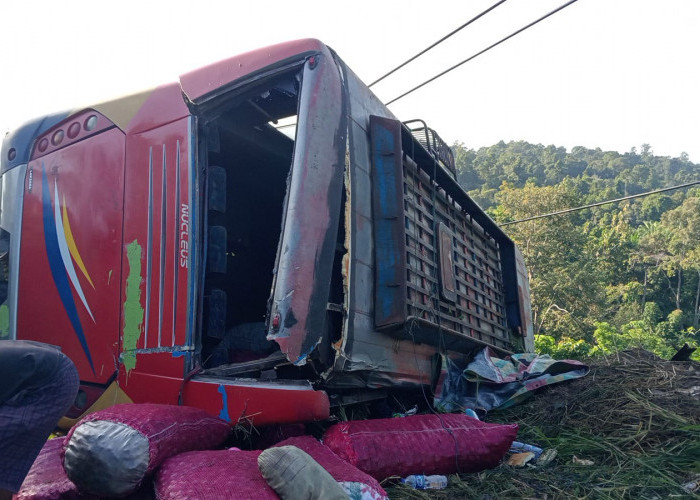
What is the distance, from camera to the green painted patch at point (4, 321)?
350 centimetres

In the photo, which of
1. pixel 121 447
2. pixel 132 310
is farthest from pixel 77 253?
pixel 121 447

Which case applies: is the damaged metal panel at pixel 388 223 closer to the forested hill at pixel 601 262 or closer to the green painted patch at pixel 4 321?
the green painted patch at pixel 4 321

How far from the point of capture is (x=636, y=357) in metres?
4.62

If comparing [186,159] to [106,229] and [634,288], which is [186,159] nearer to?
[106,229]

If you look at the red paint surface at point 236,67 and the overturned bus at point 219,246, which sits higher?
the red paint surface at point 236,67

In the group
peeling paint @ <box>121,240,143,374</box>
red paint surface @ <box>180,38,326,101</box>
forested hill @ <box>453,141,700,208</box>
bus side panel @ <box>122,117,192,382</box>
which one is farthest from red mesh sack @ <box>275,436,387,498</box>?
forested hill @ <box>453,141,700,208</box>

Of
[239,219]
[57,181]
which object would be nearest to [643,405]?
[239,219]

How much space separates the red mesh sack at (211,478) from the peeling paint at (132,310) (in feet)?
3.25

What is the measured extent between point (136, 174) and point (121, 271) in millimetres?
525

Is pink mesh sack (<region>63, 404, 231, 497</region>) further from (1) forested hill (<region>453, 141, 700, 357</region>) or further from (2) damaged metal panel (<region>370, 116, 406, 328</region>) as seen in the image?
(1) forested hill (<region>453, 141, 700, 357</region>)

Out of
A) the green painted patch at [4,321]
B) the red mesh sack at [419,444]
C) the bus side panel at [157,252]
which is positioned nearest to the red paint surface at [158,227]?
the bus side panel at [157,252]

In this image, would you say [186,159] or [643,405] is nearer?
[186,159]

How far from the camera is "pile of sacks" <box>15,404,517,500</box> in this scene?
6.05ft

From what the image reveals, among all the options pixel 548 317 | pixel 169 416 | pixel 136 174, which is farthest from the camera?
pixel 548 317
